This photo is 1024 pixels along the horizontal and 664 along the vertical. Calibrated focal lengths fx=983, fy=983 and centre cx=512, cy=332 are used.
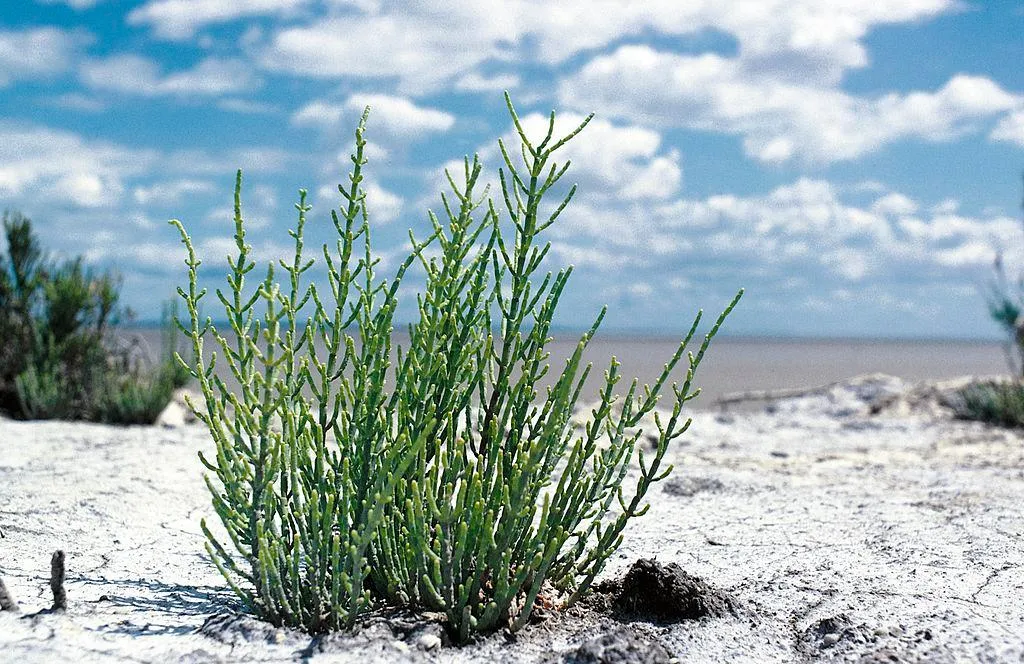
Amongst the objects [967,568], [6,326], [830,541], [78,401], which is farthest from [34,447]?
[967,568]

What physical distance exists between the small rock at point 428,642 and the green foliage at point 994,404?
8502 mm

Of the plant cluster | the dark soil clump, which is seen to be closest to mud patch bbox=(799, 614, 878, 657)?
the dark soil clump

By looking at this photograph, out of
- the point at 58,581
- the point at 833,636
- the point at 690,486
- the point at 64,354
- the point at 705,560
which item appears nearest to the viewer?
the point at 58,581

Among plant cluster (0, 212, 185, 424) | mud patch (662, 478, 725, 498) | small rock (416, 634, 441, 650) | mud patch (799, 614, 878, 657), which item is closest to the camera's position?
small rock (416, 634, 441, 650)

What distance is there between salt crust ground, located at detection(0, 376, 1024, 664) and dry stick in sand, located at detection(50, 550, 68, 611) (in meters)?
0.03

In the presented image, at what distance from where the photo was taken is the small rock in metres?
2.57

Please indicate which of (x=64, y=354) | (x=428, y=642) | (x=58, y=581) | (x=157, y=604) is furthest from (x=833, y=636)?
(x=64, y=354)

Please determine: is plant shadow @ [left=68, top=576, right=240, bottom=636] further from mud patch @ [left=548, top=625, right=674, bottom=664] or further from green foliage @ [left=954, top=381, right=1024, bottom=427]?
green foliage @ [left=954, top=381, right=1024, bottom=427]

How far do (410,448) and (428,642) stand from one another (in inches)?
20.3

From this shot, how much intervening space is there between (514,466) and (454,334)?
0.40m

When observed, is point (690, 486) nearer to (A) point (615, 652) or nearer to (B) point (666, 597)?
(B) point (666, 597)

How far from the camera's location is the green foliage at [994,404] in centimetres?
954

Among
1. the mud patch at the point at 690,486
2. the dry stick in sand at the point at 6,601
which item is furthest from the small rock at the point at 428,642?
the mud patch at the point at 690,486

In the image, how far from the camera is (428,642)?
2576mm
